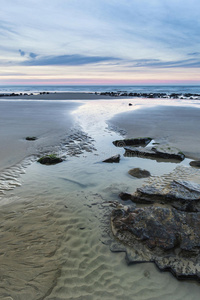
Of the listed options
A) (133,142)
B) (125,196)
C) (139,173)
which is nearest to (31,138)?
(133,142)

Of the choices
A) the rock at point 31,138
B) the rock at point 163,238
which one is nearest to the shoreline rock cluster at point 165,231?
the rock at point 163,238

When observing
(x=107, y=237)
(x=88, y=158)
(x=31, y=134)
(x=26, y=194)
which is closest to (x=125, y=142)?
(x=88, y=158)

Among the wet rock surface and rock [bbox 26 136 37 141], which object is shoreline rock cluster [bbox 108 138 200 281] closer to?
the wet rock surface

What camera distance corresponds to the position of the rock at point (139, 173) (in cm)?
713

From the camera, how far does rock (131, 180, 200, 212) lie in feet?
16.3

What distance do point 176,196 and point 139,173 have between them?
214cm

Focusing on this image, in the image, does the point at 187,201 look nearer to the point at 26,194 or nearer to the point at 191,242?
the point at 191,242

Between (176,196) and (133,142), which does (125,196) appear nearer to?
(176,196)

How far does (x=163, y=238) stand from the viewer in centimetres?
393

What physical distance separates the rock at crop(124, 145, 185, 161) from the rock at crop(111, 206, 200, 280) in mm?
4580

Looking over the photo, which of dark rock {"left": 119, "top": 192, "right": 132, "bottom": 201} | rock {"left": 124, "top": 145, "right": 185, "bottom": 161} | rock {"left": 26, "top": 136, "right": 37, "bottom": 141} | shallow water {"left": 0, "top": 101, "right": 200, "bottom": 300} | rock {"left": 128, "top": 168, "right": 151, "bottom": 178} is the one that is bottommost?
shallow water {"left": 0, "top": 101, "right": 200, "bottom": 300}

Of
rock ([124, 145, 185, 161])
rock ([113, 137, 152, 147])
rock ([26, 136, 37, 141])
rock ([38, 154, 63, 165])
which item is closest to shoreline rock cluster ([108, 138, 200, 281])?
rock ([124, 145, 185, 161])

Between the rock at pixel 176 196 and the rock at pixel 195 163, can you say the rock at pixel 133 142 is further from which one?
the rock at pixel 176 196

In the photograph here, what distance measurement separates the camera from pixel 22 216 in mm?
4934
